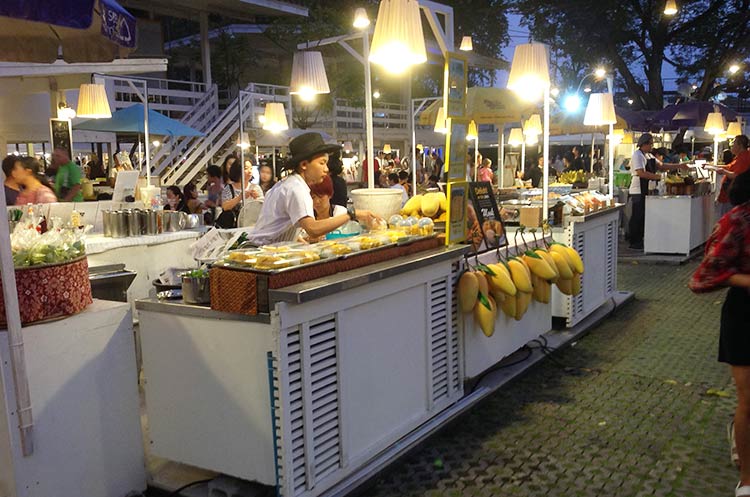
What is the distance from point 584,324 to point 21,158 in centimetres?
599

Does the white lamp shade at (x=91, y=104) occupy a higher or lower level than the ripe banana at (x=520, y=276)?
higher

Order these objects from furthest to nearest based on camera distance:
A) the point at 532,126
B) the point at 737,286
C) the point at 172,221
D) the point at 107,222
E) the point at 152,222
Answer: the point at 532,126
the point at 172,221
the point at 152,222
the point at 107,222
the point at 737,286

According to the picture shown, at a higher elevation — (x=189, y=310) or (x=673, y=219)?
(x=189, y=310)

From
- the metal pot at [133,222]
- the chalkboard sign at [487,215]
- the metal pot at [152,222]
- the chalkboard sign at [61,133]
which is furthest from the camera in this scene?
the chalkboard sign at [61,133]

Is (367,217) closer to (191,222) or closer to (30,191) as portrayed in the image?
(191,222)

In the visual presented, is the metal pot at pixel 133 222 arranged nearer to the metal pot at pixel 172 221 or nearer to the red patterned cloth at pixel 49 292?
the metal pot at pixel 172 221

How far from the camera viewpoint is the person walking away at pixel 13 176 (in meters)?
6.93

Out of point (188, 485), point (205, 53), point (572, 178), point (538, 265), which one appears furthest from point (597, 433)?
point (205, 53)

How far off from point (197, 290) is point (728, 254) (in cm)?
261

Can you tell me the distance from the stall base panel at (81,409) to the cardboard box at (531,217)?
3.83 m

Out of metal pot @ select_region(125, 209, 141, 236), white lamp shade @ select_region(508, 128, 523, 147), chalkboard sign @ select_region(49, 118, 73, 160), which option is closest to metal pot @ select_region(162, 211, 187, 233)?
metal pot @ select_region(125, 209, 141, 236)

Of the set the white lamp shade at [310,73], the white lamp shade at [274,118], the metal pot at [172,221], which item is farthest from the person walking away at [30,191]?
the white lamp shade at [274,118]

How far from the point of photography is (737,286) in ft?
10.7

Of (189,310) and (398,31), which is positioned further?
(398,31)
